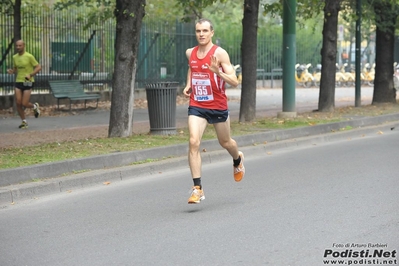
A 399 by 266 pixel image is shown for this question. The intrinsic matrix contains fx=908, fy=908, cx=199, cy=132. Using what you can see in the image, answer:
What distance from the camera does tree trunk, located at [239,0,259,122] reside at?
19.3m

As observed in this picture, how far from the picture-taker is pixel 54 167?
→ 1151cm

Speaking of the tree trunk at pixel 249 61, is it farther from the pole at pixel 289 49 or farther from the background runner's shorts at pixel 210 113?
the background runner's shorts at pixel 210 113

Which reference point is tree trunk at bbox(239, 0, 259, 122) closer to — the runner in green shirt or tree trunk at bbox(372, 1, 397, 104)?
the runner in green shirt

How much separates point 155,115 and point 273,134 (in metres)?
2.24

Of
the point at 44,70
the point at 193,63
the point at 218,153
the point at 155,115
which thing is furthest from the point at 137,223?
the point at 44,70

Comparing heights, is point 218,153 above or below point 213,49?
below

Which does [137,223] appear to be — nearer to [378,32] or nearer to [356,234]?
[356,234]

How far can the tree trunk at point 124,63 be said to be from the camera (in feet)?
50.5

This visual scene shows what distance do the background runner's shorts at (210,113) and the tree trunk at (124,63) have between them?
597 cm

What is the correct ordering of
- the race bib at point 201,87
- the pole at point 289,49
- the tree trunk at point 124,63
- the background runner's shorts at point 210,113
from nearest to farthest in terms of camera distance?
1. the race bib at point 201,87
2. the background runner's shorts at point 210,113
3. the tree trunk at point 124,63
4. the pole at point 289,49

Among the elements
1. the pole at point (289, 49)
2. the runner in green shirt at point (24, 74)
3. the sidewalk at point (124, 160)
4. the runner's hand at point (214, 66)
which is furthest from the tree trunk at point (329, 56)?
the runner's hand at point (214, 66)

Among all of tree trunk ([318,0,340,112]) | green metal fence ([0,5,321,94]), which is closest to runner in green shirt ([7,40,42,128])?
green metal fence ([0,5,321,94])

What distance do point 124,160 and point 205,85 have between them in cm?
354

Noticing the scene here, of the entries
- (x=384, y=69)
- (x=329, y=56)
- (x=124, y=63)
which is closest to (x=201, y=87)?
(x=124, y=63)
